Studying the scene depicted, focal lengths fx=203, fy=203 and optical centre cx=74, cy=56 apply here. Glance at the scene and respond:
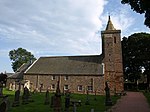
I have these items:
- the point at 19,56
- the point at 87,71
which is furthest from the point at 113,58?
the point at 19,56

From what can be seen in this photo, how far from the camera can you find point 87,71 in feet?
146

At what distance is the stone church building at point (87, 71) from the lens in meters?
43.8

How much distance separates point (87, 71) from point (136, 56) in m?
19.6

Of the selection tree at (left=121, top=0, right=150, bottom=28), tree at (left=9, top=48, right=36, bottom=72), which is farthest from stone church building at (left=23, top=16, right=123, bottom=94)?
tree at (left=9, top=48, right=36, bottom=72)

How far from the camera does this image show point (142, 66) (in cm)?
5819

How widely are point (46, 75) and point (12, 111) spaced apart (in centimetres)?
3015

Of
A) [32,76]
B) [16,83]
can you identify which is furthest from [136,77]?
[16,83]

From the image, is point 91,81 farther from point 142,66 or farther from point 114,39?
point 142,66

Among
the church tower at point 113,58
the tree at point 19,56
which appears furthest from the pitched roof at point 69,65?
the tree at point 19,56

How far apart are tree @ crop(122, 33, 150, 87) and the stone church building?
44.3 ft

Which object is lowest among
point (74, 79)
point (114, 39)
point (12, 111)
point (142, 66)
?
point (12, 111)

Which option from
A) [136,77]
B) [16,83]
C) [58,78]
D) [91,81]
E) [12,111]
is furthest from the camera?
[136,77]

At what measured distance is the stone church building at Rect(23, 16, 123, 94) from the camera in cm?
4375

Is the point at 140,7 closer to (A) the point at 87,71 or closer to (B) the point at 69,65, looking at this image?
(A) the point at 87,71
